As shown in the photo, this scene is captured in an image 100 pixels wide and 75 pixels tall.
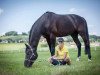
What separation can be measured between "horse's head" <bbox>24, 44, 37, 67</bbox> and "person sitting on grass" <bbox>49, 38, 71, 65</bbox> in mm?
259

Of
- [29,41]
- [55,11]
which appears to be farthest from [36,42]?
[55,11]

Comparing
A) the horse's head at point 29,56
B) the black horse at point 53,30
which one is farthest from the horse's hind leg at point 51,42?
the horse's head at point 29,56

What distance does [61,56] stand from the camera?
577 centimetres

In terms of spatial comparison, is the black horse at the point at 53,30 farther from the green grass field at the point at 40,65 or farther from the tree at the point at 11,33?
the tree at the point at 11,33

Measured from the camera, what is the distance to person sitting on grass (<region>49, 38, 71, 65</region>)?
5.64m

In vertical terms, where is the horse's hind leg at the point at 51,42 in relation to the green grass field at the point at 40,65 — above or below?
above

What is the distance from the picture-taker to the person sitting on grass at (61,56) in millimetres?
5637

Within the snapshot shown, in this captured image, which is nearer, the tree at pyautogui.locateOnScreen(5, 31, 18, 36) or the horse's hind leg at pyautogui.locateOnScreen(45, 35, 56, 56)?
the tree at pyautogui.locateOnScreen(5, 31, 18, 36)

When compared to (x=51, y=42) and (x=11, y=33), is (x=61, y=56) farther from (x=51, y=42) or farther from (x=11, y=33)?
(x=11, y=33)

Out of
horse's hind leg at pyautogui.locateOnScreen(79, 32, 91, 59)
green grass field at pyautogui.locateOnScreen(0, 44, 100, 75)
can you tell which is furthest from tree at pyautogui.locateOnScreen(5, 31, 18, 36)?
horse's hind leg at pyautogui.locateOnScreen(79, 32, 91, 59)

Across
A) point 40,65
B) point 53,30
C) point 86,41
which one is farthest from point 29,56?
point 86,41

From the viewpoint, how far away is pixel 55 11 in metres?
5.73

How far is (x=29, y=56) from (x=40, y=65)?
0.70 ft

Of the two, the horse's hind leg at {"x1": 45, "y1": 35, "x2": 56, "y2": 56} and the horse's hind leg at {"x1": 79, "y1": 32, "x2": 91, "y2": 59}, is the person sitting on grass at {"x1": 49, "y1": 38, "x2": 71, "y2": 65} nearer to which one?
the horse's hind leg at {"x1": 45, "y1": 35, "x2": 56, "y2": 56}
